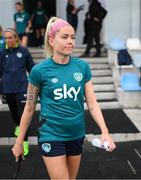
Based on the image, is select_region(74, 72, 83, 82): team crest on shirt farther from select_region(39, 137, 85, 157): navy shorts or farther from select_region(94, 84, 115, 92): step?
select_region(94, 84, 115, 92): step

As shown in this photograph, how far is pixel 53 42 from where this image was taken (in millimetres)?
3828

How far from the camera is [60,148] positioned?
3.75 m

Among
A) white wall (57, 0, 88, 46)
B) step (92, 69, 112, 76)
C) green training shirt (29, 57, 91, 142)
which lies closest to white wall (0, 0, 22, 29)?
white wall (57, 0, 88, 46)

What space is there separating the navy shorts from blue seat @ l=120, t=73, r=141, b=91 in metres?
5.96

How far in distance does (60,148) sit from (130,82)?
631 centimetres

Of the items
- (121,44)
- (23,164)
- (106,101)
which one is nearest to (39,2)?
(121,44)

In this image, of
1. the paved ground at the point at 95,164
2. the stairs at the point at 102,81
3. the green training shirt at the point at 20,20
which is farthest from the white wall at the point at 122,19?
the paved ground at the point at 95,164

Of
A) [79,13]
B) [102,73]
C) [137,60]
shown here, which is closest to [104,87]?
[102,73]

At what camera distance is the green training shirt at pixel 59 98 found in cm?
377

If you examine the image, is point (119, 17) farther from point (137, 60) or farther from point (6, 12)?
point (6, 12)

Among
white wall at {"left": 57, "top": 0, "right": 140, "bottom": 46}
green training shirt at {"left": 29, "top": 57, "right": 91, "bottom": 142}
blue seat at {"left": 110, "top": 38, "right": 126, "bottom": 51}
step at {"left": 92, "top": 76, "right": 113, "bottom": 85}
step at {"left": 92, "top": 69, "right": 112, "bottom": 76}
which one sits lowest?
step at {"left": 92, "top": 76, "right": 113, "bottom": 85}

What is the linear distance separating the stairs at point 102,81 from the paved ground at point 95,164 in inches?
103

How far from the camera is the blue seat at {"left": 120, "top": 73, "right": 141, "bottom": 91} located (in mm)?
9750

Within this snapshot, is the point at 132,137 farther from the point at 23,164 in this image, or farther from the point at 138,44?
the point at 138,44
